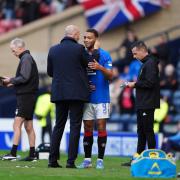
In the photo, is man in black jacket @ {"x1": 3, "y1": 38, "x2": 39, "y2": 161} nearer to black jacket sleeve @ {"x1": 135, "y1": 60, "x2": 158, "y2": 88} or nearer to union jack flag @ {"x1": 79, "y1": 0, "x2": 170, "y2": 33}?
black jacket sleeve @ {"x1": 135, "y1": 60, "x2": 158, "y2": 88}

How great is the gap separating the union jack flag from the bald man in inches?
592

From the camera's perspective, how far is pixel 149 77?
14156mm

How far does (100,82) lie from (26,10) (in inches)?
649

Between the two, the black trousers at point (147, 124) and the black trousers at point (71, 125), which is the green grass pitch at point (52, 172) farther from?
the black trousers at point (147, 124)

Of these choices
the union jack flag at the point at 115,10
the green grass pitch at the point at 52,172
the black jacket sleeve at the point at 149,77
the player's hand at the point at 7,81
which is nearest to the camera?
the green grass pitch at the point at 52,172

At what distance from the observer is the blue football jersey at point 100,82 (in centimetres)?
1362

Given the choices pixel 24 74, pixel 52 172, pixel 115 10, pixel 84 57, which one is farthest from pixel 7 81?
pixel 115 10

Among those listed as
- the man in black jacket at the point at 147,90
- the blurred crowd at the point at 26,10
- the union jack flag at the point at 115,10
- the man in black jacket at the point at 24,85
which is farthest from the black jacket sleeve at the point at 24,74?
the blurred crowd at the point at 26,10

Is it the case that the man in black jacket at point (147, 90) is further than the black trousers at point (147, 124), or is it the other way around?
the black trousers at point (147, 124)

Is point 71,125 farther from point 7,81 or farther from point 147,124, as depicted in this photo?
point 7,81

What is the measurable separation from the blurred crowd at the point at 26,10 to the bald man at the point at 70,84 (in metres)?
16.3

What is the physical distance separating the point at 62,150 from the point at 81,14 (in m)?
8.11

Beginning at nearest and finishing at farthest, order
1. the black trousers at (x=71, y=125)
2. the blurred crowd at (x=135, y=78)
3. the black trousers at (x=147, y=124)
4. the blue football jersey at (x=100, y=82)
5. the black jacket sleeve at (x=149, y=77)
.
→ the black trousers at (x=71, y=125) < the blue football jersey at (x=100, y=82) < the black jacket sleeve at (x=149, y=77) < the black trousers at (x=147, y=124) < the blurred crowd at (x=135, y=78)

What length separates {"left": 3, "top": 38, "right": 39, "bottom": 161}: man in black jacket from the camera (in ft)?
49.0
